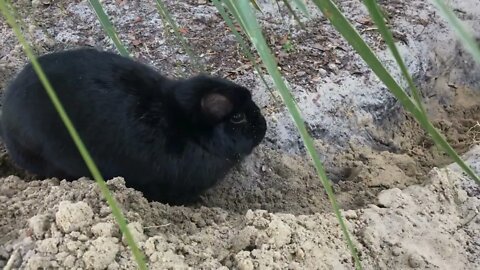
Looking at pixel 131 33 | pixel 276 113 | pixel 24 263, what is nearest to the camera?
pixel 24 263

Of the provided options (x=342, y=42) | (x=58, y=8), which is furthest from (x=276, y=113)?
(x=58, y=8)

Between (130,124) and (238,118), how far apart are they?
463 mm

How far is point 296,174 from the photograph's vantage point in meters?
2.69

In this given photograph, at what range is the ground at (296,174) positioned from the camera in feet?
5.54

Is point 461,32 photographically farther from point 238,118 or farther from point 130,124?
point 238,118

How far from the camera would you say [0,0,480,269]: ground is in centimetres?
169

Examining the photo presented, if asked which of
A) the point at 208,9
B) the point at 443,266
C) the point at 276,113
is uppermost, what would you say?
the point at 208,9

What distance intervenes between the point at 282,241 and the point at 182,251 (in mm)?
306

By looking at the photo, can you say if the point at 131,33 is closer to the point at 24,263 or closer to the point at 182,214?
the point at 182,214

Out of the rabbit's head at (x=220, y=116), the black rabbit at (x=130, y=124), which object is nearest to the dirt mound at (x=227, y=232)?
the black rabbit at (x=130, y=124)

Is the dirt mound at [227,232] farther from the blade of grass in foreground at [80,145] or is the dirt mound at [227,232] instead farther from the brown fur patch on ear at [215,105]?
the blade of grass in foreground at [80,145]

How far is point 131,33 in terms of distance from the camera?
3.22 m

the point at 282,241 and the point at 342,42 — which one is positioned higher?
the point at 342,42

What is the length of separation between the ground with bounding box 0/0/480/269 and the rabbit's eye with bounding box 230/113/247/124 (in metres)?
0.30
